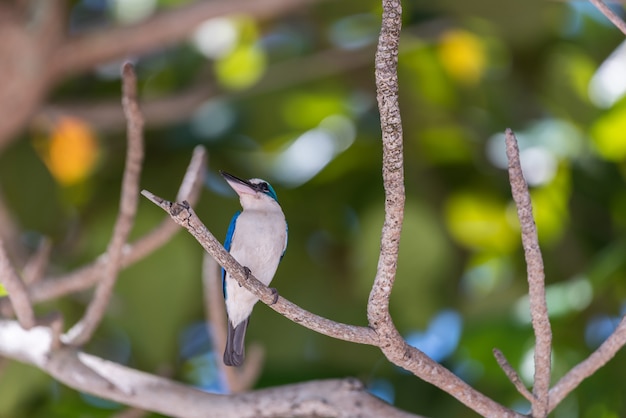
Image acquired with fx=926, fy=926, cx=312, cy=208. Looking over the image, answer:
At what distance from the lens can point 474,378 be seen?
4312 millimetres

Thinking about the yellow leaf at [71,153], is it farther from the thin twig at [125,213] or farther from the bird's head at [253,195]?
the bird's head at [253,195]

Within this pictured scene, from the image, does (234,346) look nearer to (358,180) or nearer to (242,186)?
(242,186)

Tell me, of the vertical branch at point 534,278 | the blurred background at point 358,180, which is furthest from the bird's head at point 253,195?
the blurred background at point 358,180

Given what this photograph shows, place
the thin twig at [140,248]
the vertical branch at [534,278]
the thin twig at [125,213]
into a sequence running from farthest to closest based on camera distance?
the thin twig at [140,248] < the thin twig at [125,213] < the vertical branch at [534,278]

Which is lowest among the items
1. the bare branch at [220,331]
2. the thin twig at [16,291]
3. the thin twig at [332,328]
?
the bare branch at [220,331]

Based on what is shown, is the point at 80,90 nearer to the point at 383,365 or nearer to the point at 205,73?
the point at 205,73

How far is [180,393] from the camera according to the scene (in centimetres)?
241

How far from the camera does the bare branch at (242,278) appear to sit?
1460mm

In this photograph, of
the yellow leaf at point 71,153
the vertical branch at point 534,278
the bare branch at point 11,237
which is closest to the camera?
the vertical branch at point 534,278

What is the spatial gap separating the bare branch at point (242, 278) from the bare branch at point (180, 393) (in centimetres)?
55

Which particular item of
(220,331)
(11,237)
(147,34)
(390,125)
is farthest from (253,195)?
(11,237)

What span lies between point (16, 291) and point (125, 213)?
357 millimetres

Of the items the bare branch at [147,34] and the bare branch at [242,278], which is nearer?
the bare branch at [242,278]

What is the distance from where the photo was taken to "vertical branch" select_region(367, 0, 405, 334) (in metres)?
1.44
